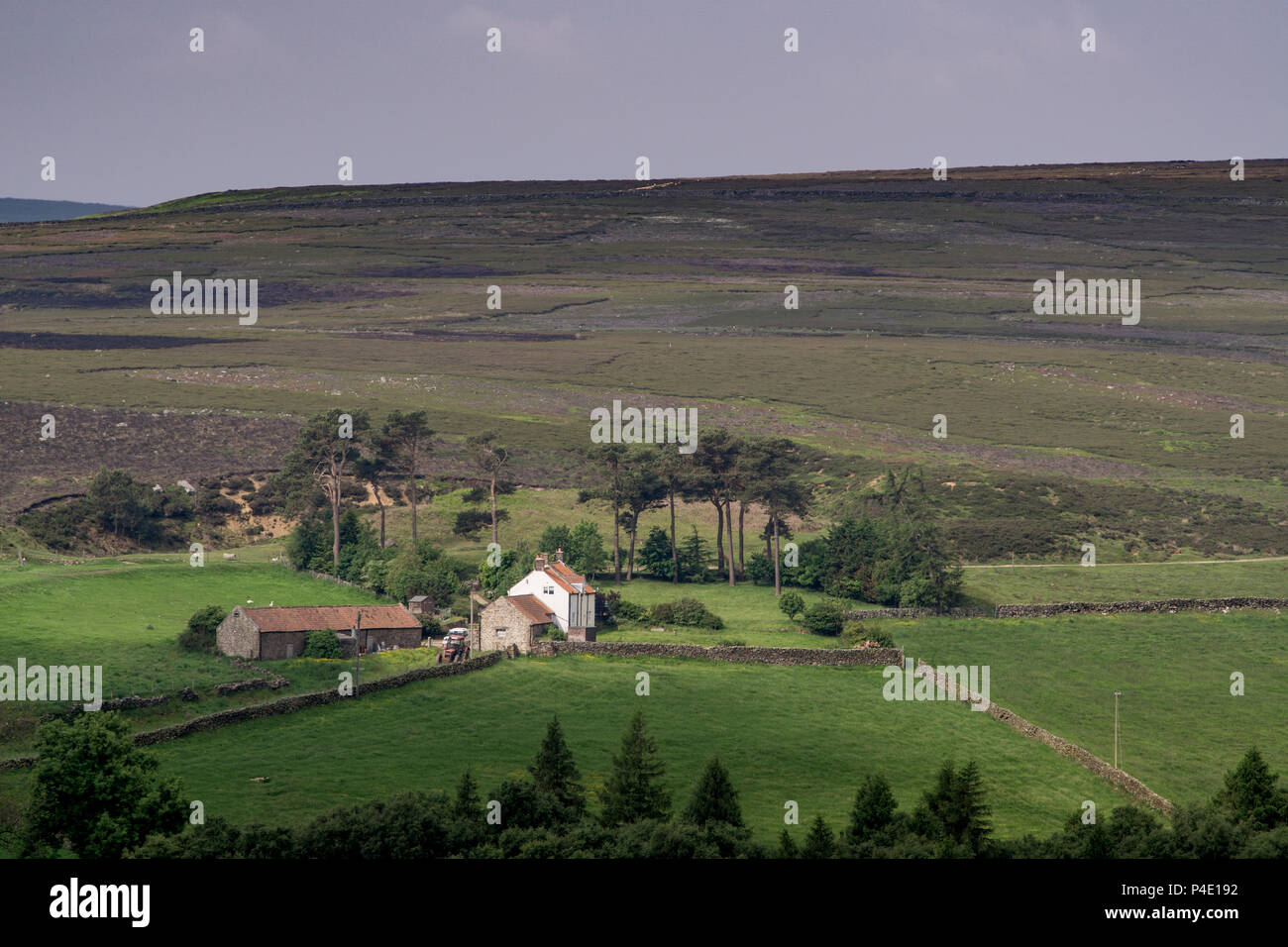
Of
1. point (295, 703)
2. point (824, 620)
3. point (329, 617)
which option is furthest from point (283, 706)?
point (824, 620)

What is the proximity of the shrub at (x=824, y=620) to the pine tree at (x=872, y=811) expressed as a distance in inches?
1097

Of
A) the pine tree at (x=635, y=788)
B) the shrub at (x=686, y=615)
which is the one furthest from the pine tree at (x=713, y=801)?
the shrub at (x=686, y=615)

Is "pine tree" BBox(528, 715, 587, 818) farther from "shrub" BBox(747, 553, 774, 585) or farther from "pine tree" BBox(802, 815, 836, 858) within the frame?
"shrub" BBox(747, 553, 774, 585)

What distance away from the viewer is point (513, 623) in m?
64.2

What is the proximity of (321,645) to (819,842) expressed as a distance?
2707 cm

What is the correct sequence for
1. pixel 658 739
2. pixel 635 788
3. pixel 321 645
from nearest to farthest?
pixel 635 788 < pixel 658 739 < pixel 321 645

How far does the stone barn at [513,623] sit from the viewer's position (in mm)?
63750

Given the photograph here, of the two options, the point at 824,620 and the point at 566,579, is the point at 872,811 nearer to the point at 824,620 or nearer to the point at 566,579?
the point at 566,579

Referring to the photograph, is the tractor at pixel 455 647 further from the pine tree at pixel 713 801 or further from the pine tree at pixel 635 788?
the pine tree at pixel 713 801

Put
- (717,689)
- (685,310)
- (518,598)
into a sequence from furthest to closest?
(685,310) → (518,598) → (717,689)
